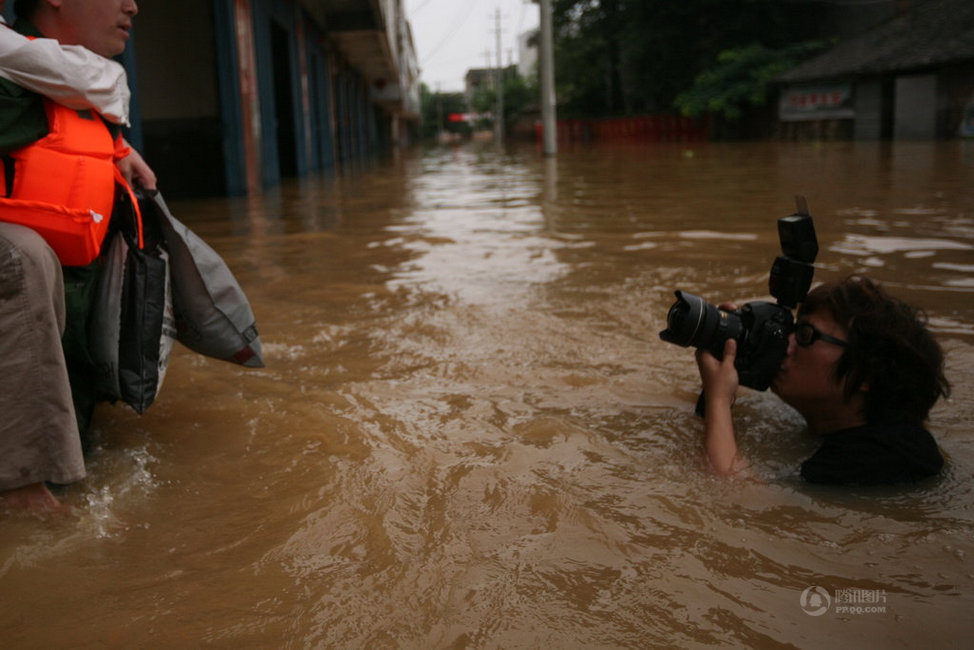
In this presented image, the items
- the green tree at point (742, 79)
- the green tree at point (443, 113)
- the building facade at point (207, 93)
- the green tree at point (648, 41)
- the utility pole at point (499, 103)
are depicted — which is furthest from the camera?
the green tree at point (443, 113)

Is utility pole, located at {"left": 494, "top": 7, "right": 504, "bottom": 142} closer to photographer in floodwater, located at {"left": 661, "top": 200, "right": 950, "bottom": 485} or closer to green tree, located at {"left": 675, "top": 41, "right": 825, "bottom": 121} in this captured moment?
green tree, located at {"left": 675, "top": 41, "right": 825, "bottom": 121}

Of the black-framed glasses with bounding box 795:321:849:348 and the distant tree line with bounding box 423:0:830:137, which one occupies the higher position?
the distant tree line with bounding box 423:0:830:137

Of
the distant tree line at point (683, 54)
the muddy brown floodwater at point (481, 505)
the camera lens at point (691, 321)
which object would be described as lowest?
the muddy brown floodwater at point (481, 505)

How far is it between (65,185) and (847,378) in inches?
68.5

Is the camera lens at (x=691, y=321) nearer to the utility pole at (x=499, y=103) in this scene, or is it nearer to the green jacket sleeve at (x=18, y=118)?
the green jacket sleeve at (x=18, y=118)

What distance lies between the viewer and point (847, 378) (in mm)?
1905

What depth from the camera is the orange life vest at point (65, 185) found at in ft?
5.41

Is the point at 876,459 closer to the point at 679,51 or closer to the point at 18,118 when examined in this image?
the point at 18,118

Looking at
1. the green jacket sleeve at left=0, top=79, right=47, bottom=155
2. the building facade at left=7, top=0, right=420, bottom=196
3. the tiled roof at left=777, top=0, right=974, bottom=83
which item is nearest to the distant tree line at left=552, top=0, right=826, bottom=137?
the tiled roof at left=777, top=0, right=974, bottom=83

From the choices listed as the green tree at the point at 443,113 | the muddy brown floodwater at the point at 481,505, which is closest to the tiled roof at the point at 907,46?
the muddy brown floodwater at the point at 481,505

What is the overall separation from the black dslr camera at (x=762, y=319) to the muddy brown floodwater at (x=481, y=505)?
0.23 meters

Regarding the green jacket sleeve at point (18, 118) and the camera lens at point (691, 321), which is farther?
the camera lens at point (691, 321)

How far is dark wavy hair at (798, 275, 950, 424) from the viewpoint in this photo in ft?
6.15

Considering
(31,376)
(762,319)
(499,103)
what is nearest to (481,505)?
(762,319)
